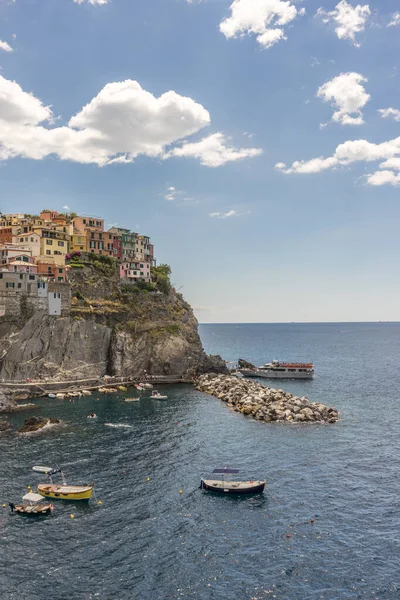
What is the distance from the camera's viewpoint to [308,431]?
2776 inches

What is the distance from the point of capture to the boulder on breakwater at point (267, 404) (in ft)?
253

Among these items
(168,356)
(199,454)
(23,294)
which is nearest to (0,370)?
(23,294)

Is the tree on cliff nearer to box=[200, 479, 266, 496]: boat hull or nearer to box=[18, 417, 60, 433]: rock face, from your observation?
box=[18, 417, 60, 433]: rock face

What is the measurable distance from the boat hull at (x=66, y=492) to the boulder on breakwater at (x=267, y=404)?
39.2m

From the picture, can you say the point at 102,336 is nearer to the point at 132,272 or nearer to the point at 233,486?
the point at 132,272

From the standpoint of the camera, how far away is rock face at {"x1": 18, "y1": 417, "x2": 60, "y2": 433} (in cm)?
7012

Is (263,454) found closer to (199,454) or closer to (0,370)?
(199,454)

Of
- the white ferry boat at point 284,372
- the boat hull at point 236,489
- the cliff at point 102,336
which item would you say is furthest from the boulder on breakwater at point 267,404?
the boat hull at point 236,489

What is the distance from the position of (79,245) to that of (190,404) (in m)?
65.8

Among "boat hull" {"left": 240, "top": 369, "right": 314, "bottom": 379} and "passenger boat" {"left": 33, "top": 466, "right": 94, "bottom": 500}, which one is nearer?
"passenger boat" {"left": 33, "top": 466, "right": 94, "bottom": 500}

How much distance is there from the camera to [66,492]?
46.5 metres

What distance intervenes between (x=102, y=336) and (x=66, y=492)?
67.4 metres

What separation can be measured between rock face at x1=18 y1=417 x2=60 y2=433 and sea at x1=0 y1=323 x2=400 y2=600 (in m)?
2.30

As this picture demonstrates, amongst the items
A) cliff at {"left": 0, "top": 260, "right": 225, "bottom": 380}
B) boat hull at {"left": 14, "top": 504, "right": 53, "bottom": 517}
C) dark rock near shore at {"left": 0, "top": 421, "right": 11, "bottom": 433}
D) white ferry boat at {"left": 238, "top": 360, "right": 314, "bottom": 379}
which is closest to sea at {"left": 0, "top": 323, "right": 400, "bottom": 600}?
boat hull at {"left": 14, "top": 504, "right": 53, "bottom": 517}
